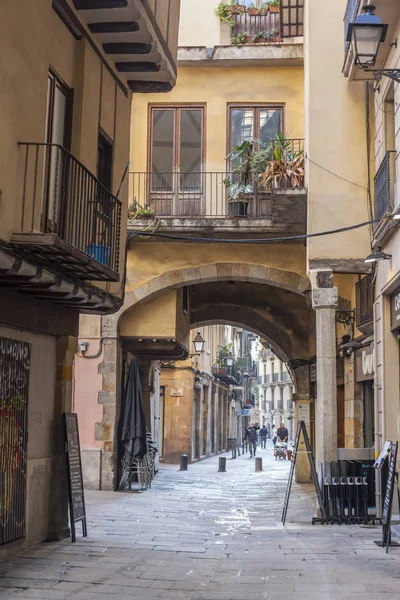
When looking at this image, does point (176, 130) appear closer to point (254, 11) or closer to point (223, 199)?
point (223, 199)

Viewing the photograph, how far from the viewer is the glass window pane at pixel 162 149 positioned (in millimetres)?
17500

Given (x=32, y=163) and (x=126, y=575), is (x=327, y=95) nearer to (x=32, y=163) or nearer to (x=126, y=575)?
(x=32, y=163)

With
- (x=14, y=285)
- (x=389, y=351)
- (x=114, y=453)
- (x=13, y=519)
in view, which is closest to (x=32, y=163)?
(x=14, y=285)

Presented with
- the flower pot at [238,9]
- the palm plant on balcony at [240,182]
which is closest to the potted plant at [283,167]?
the palm plant on balcony at [240,182]

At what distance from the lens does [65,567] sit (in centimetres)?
841

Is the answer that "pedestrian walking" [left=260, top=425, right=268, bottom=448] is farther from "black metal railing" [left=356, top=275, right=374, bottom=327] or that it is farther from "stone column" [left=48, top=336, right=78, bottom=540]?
"stone column" [left=48, top=336, right=78, bottom=540]

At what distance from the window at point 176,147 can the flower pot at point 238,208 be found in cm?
100

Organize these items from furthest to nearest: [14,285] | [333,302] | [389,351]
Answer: [333,302]
[389,351]
[14,285]

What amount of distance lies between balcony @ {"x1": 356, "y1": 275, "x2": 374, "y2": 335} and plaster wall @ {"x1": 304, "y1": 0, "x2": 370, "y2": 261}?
39.9 inches

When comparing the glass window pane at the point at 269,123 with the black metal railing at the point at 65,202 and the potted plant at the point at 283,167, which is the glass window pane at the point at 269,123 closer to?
the potted plant at the point at 283,167

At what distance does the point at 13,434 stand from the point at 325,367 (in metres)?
5.67

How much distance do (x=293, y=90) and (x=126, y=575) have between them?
1225cm

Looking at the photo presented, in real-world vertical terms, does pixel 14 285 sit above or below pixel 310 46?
below

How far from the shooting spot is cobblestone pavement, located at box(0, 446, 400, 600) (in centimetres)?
732
